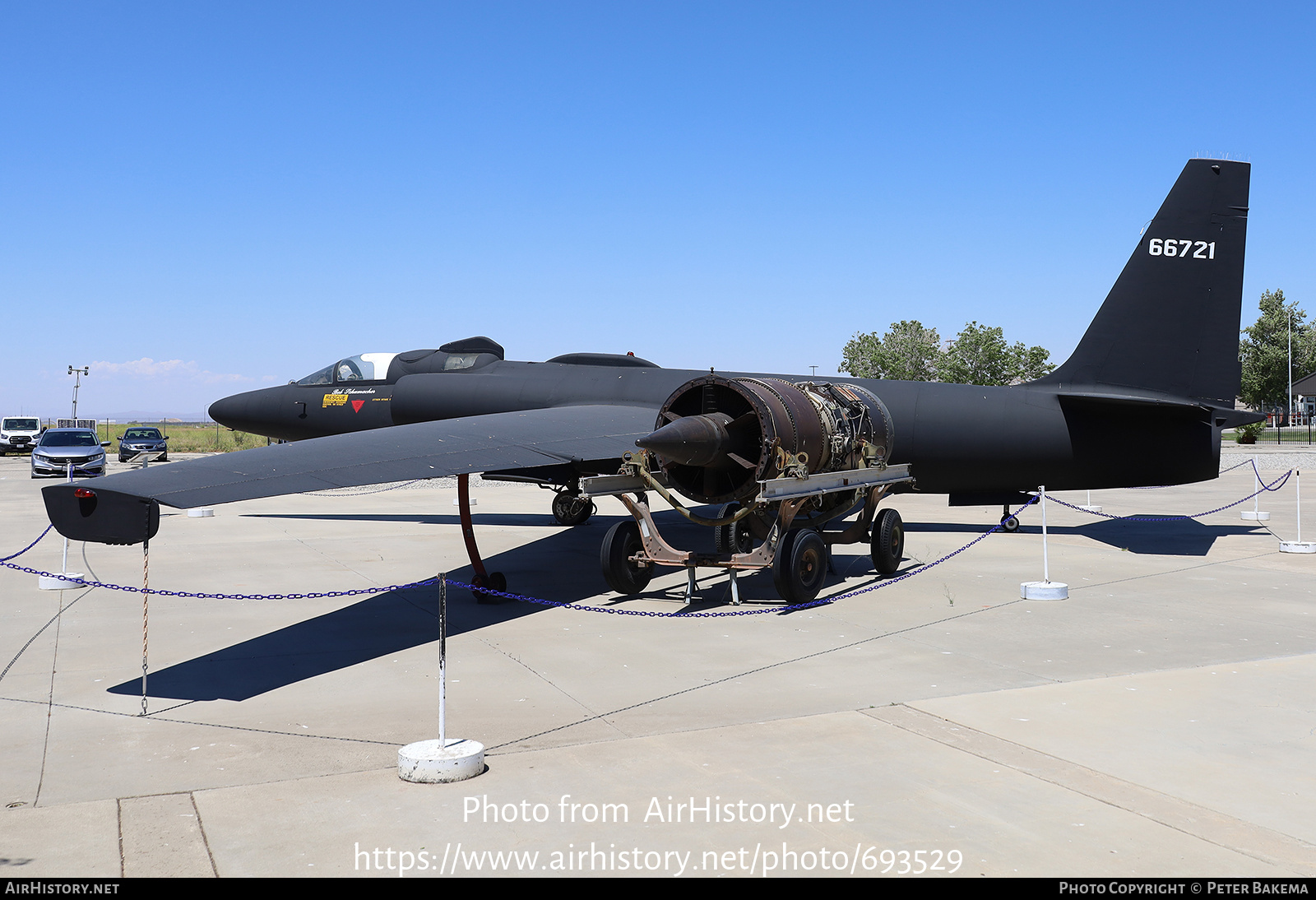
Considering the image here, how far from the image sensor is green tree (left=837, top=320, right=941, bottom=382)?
85500 mm

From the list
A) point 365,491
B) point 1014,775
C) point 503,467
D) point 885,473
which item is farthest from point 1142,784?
point 365,491

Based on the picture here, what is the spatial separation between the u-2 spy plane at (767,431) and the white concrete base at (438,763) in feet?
9.13

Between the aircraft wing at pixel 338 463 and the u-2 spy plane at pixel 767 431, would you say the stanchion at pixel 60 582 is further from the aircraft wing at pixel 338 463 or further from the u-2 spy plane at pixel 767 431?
the aircraft wing at pixel 338 463

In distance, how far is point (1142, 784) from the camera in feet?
17.8

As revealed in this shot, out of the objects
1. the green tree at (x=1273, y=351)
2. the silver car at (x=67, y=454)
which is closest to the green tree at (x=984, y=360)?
the green tree at (x=1273, y=351)

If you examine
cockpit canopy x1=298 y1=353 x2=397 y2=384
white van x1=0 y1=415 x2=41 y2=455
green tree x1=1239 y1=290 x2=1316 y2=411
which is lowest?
white van x1=0 y1=415 x2=41 y2=455

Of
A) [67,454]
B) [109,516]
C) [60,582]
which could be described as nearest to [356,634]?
[109,516]

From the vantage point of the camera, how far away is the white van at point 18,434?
53438 mm

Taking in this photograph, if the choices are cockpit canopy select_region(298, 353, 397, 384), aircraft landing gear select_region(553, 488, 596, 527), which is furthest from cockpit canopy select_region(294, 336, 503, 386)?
aircraft landing gear select_region(553, 488, 596, 527)

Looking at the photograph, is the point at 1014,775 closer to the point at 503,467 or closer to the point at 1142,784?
the point at 1142,784

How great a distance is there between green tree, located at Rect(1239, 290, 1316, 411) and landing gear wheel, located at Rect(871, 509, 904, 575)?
88.0 meters

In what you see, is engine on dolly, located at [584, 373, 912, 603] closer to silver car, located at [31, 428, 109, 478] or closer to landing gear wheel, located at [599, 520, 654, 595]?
landing gear wheel, located at [599, 520, 654, 595]

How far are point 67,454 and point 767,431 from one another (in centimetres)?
2985
